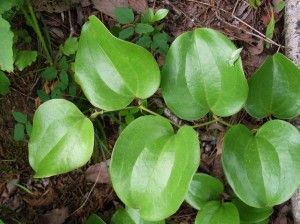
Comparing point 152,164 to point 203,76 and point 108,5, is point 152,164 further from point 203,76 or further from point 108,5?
point 108,5

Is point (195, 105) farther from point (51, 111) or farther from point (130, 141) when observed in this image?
point (51, 111)

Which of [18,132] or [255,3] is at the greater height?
[255,3]

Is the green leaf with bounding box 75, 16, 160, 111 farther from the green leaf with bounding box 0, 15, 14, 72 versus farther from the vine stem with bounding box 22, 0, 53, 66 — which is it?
the vine stem with bounding box 22, 0, 53, 66

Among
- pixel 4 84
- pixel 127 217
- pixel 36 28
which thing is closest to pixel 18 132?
pixel 4 84

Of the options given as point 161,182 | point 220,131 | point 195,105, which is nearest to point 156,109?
point 220,131

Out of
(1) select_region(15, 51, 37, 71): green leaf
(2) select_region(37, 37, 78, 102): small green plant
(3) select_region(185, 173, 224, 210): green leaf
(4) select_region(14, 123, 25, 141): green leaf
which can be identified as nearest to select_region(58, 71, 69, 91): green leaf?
(2) select_region(37, 37, 78, 102): small green plant

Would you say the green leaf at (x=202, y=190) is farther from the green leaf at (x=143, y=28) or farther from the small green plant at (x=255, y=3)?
the small green plant at (x=255, y=3)

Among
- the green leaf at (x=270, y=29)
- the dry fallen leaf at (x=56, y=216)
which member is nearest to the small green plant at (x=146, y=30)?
the green leaf at (x=270, y=29)
